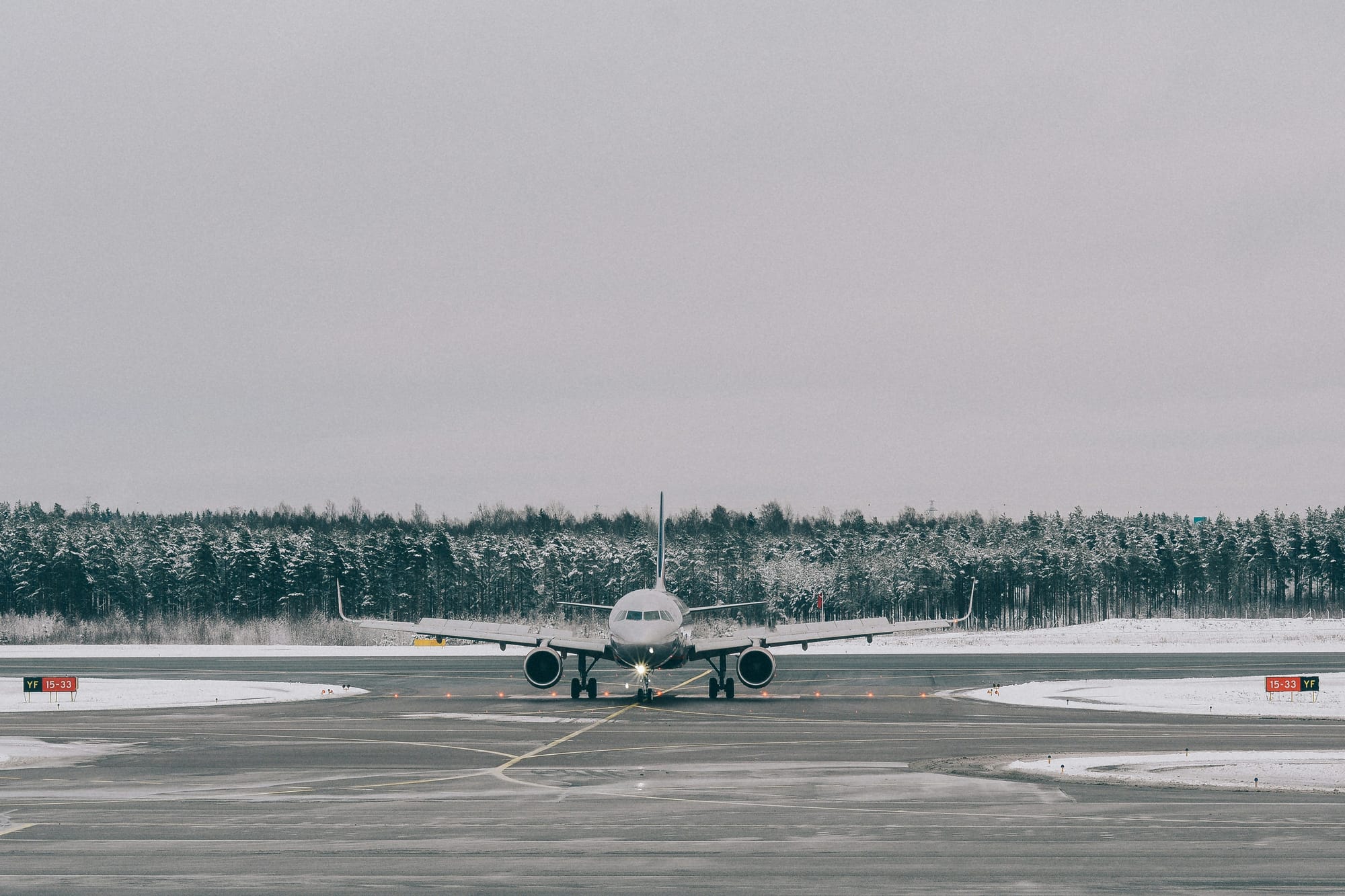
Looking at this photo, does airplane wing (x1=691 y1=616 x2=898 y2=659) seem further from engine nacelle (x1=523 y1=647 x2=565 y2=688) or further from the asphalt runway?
the asphalt runway

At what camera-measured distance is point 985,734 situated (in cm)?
3388

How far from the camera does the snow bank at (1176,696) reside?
41062mm

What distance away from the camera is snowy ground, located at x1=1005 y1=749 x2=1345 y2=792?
80.4 ft

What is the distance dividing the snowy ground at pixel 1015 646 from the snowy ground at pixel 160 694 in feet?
86.0

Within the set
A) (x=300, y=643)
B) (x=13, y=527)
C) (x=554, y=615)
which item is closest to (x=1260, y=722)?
(x=300, y=643)

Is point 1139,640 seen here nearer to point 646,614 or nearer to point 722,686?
point 722,686

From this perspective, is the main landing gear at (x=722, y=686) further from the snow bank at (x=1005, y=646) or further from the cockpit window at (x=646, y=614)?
the snow bank at (x=1005, y=646)

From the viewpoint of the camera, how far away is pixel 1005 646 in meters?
89.1

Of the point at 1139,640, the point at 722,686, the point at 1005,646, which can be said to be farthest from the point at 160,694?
the point at 1139,640

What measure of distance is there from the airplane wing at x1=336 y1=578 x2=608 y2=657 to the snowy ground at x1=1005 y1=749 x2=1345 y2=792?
23.7 m

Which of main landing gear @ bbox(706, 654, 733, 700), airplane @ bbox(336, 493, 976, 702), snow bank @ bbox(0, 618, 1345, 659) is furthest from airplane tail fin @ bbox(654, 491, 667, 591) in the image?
snow bank @ bbox(0, 618, 1345, 659)

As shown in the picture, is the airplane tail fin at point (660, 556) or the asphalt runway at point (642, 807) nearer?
the asphalt runway at point (642, 807)

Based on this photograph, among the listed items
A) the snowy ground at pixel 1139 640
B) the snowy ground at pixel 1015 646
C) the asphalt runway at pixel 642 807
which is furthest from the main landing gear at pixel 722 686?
the snowy ground at pixel 1139 640

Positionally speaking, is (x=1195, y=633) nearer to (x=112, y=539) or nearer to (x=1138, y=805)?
(x=1138, y=805)
